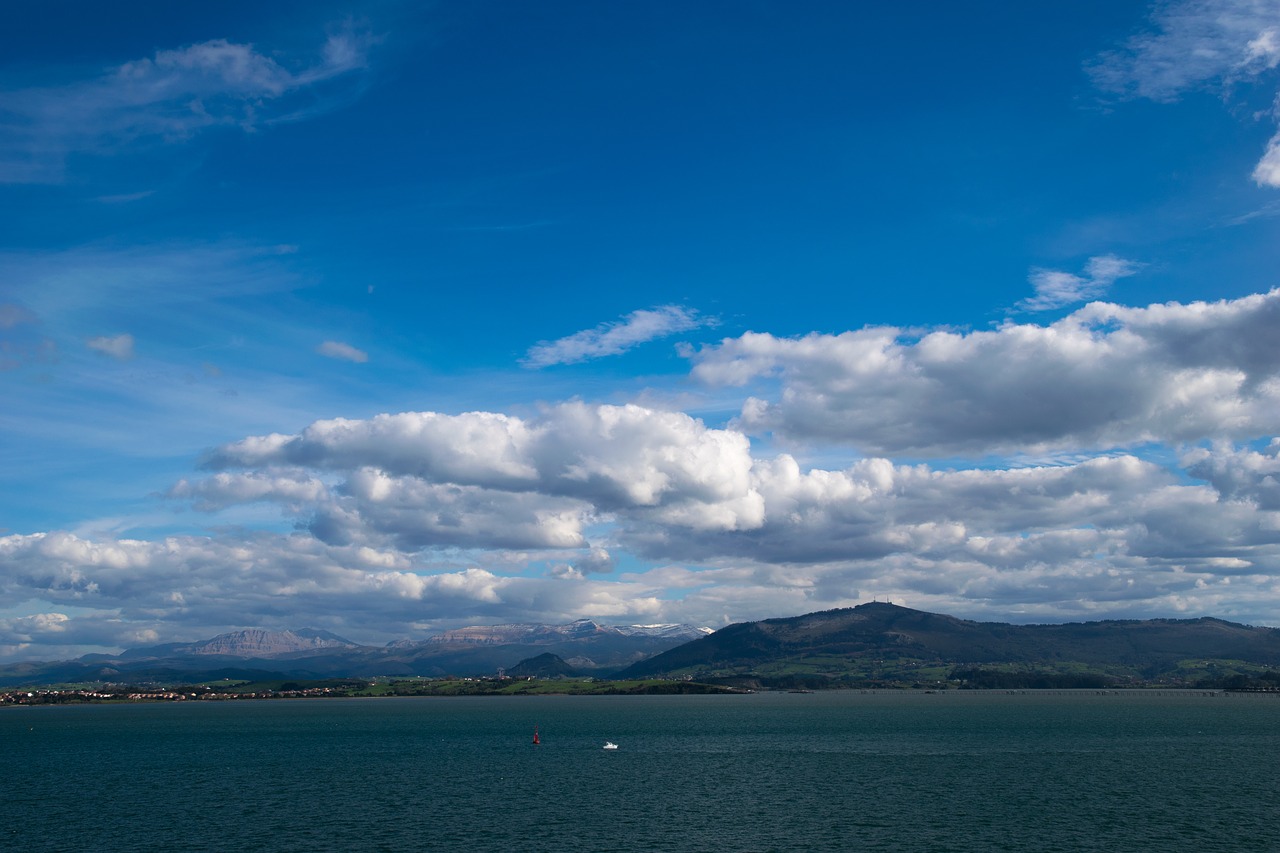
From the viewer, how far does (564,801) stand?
313 feet

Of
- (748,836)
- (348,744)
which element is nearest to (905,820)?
(748,836)

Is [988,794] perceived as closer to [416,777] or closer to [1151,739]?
[416,777]

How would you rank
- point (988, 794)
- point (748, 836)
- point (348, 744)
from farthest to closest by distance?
point (348, 744)
point (988, 794)
point (748, 836)

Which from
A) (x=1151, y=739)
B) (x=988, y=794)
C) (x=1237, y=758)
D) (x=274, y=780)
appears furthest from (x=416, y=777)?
(x=1151, y=739)

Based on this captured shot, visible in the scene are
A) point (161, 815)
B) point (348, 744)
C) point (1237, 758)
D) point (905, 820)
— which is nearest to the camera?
point (905, 820)

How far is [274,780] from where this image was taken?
11656cm

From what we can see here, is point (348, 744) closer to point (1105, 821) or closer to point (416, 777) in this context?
point (416, 777)

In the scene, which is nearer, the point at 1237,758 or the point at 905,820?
the point at 905,820

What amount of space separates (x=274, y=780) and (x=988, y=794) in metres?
83.6

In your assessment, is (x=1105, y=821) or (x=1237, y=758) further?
(x=1237, y=758)

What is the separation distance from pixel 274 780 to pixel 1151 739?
142 metres

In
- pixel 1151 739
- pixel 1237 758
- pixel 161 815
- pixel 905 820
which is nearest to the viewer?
pixel 905 820

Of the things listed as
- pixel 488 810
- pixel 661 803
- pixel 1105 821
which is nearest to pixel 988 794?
pixel 1105 821

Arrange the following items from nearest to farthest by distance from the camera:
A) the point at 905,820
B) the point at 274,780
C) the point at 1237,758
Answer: the point at 905,820, the point at 274,780, the point at 1237,758
